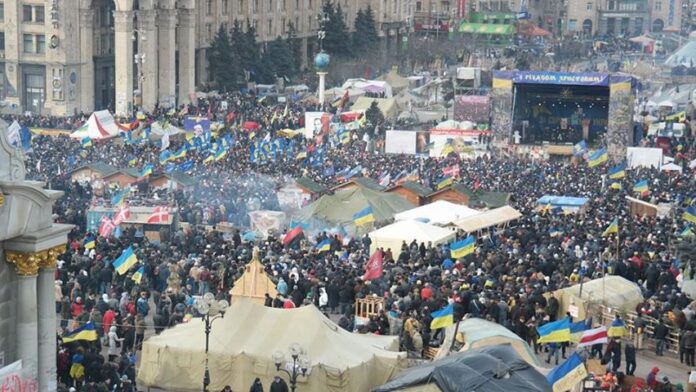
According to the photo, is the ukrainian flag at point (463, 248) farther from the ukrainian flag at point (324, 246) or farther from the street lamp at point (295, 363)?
the street lamp at point (295, 363)

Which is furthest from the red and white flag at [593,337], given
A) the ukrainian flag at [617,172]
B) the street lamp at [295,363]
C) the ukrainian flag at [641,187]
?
the ukrainian flag at [617,172]

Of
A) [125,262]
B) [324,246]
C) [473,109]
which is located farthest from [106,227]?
[473,109]

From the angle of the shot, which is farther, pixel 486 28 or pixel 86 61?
pixel 486 28

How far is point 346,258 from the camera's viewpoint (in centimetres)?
4228

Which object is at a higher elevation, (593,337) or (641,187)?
(593,337)

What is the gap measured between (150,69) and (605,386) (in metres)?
52.7

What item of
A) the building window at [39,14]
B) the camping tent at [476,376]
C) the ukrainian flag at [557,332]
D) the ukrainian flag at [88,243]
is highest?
the building window at [39,14]

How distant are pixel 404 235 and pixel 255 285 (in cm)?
862

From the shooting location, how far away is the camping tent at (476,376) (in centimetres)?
2441

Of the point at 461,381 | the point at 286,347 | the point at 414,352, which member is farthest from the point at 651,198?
the point at 461,381

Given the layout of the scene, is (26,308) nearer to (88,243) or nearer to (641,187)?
(88,243)

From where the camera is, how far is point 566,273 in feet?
129

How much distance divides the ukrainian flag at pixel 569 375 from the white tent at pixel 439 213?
18866 millimetres

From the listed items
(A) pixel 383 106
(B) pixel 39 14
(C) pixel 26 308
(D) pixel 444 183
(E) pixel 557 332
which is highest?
(B) pixel 39 14
